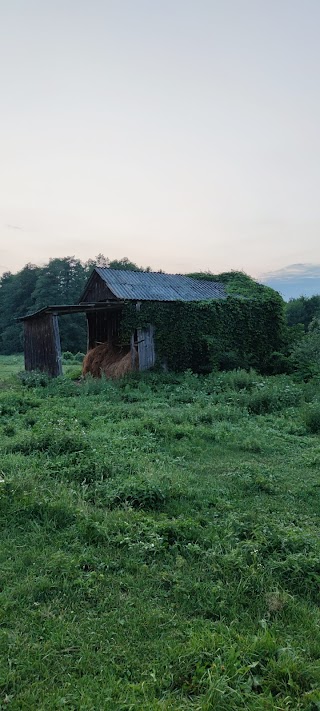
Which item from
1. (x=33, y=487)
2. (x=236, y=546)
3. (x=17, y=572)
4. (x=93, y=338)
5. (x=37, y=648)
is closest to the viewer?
(x=37, y=648)

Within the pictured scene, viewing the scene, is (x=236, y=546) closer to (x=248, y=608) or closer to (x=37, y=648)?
(x=248, y=608)

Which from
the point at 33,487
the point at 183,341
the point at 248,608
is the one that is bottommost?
the point at 248,608

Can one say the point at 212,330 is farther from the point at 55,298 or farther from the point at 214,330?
the point at 55,298

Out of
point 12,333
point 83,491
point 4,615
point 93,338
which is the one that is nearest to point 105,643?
point 4,615

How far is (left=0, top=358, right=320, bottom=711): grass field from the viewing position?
7.86 feet

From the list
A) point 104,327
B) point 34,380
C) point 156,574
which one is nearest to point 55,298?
point 104,327

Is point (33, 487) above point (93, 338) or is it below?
below

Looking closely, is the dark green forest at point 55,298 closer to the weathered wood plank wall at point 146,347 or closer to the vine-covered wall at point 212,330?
the vine-covered wall at point 212,330

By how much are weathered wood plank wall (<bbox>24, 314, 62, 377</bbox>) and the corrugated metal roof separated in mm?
2854

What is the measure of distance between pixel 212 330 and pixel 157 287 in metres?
3.10

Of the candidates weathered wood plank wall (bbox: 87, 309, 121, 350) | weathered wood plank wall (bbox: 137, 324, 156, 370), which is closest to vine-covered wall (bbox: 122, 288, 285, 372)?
weathered wood plank wall (bbox: 137, 324, 156, 370)

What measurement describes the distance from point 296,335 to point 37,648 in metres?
20.4

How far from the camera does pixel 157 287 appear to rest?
1891cm

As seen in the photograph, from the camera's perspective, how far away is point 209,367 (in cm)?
1803
